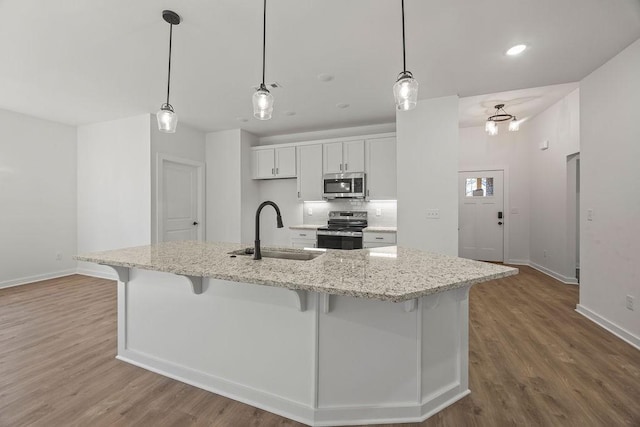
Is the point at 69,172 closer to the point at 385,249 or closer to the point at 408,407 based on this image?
the point at 385,249

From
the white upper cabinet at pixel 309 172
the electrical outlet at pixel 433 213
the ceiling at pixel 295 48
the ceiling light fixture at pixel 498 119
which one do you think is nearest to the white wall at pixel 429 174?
the electrical outlet at pixel 433 213

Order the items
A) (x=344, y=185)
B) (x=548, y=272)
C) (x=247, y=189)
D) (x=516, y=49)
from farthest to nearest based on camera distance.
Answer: (x=247, y=189) → (x=548, y=272) → (x=344, y=185) → (x=516, y=49)

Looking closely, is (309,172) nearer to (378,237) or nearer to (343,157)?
(343,157)

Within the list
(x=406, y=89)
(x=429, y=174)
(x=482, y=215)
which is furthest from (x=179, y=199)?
(x=482, y=215)

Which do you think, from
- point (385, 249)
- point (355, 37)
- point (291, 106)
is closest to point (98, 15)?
point (355, 37)

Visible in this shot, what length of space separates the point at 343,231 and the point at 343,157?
1183 millimetres

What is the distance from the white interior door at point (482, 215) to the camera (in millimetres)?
5555

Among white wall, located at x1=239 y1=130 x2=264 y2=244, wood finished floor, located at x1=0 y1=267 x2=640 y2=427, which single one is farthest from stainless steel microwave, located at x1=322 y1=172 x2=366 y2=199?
wood finished floor, located at x1=0 y1=267 x2=640 y2=427

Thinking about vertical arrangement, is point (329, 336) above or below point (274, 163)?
below

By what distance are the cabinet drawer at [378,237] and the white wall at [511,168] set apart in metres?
2.93

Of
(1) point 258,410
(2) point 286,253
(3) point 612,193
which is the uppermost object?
(3) point 612,193

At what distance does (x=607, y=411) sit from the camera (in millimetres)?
1635

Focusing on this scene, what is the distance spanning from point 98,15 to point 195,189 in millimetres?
3120

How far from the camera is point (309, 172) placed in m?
4.75
